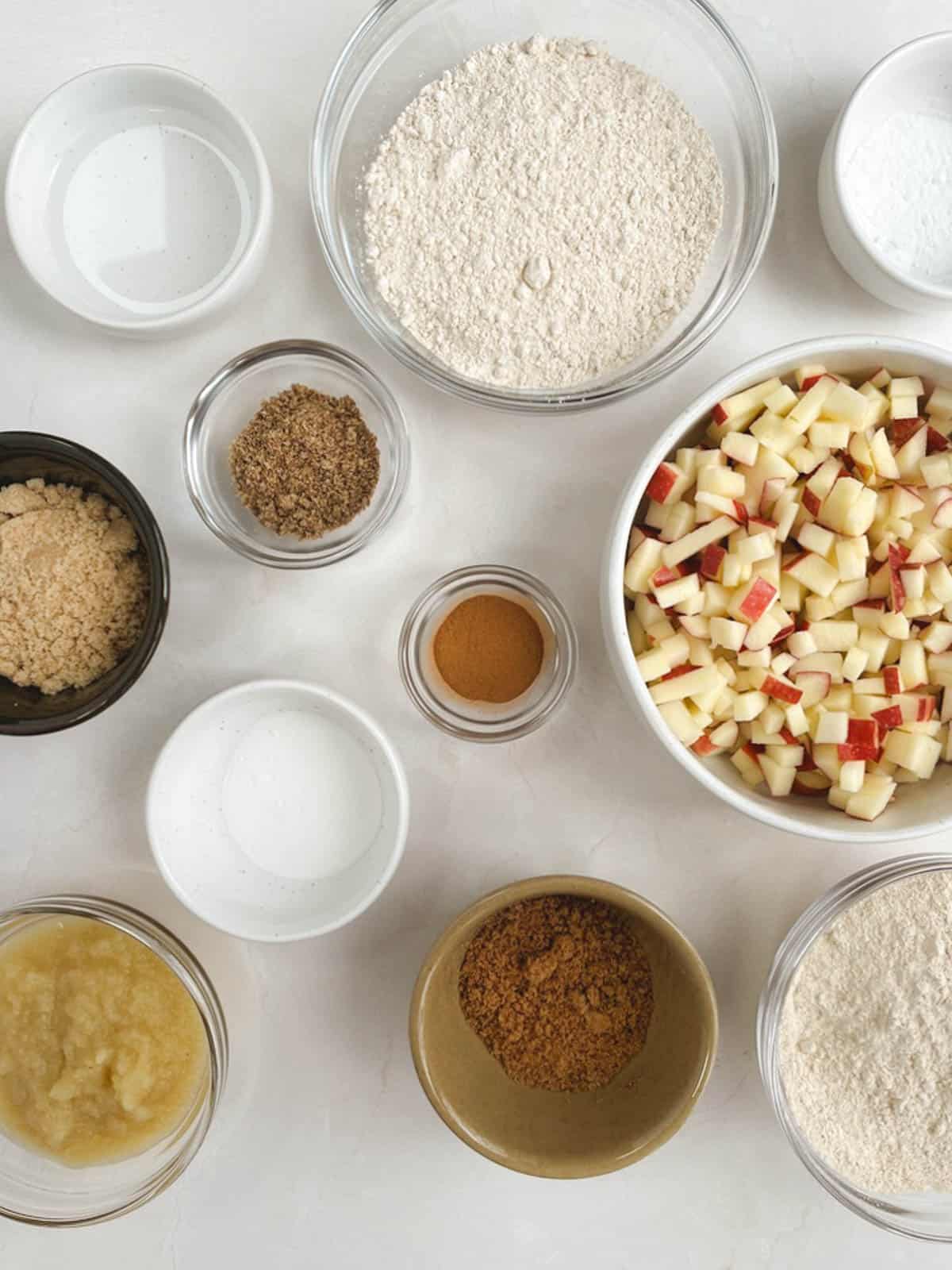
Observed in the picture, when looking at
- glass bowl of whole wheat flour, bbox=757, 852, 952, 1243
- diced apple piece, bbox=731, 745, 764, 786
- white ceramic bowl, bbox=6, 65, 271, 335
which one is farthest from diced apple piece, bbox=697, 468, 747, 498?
white ceramic bowl, bbox=6, 65, 271, 335

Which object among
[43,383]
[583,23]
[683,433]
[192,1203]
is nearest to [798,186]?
[583,23]

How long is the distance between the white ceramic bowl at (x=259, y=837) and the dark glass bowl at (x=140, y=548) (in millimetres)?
108

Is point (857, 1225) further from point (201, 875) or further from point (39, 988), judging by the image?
point (39, 988)

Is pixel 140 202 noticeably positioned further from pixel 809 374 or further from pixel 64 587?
pixel 809 374

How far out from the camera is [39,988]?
4.20 feet

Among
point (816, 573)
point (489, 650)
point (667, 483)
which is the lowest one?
point (489, 650)

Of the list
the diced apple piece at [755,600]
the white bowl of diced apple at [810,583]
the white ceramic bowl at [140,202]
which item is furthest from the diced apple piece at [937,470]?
the white ceramic bowl at [140,202]

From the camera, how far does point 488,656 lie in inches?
52.4

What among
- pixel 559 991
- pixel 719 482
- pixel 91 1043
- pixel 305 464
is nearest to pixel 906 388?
pixel 719 482

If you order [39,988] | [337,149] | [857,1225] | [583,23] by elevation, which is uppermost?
[583,23]

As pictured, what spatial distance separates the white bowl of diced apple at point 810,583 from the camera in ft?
3.92

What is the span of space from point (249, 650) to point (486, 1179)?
0.85 metres

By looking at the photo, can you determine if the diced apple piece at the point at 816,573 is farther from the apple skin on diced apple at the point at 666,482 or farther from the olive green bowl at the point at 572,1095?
the olive green bowl at the point at 572,1095

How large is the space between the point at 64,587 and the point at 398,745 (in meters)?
0.50
